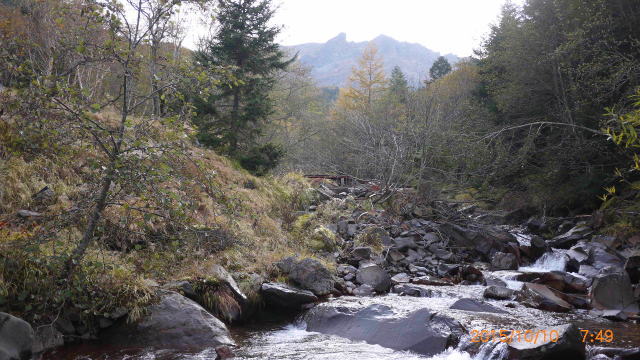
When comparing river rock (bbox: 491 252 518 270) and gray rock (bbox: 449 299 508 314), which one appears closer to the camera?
gray rock (bbox: 449 299 508 314)

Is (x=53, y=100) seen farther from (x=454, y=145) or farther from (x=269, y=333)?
(x=454, y=145)

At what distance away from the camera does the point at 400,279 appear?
8.52 meters

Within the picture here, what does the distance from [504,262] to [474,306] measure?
3950 mm

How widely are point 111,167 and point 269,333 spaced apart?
307 centimetres

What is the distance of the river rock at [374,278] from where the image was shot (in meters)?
7.68

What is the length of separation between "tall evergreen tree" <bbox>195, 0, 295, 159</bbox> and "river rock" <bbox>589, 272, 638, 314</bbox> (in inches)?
355

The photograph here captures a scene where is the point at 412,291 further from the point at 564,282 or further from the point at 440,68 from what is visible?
the point at 440,68

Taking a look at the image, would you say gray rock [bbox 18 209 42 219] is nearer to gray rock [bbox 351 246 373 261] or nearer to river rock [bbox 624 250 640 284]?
gray rock [bbox 351 246 373 261]

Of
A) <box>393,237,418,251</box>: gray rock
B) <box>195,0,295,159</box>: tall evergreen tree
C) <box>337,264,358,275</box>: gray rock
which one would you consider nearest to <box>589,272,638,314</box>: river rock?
<box>337,264,358,275</box>: gray rock

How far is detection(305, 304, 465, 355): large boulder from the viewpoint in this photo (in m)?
4.92

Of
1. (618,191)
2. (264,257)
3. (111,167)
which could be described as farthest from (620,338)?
(618,191)

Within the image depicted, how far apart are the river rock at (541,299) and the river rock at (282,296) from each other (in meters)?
3.65

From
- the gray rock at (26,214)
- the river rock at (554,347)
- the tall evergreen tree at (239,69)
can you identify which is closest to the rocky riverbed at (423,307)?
the river rock at (554,347)
